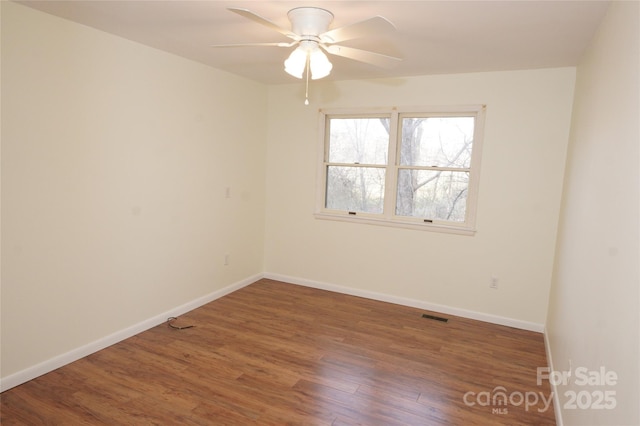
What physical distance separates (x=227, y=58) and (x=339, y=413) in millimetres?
2896

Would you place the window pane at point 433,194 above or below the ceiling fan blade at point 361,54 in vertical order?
below

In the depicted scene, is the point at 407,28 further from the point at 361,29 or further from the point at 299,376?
the point at 299,376

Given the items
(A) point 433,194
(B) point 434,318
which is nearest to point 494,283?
(B) point 434,318

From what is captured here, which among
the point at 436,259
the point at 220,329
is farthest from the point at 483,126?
the point at 220,329

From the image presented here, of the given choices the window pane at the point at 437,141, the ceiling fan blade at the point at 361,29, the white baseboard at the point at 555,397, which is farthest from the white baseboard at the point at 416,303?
the ceiling fan blade at the point at 361,29

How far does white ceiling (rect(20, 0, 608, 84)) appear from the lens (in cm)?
215

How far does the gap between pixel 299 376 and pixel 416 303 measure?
1.82 metres

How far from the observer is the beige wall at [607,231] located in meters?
1.28

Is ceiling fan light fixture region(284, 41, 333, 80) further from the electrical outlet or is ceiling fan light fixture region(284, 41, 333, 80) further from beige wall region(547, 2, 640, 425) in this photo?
the electrical outlet

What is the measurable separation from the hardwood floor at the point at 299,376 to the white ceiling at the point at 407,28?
2.32 meters

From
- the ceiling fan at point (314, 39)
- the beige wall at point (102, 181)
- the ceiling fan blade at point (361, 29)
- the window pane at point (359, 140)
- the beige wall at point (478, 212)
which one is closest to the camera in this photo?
the ceiling fan blade at point (361, 29)

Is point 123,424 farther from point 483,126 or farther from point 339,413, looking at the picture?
point 483,126

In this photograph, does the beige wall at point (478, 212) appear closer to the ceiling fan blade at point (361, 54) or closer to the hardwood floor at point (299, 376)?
the hardwood floor at point (299, 376)

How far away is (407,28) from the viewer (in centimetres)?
247
